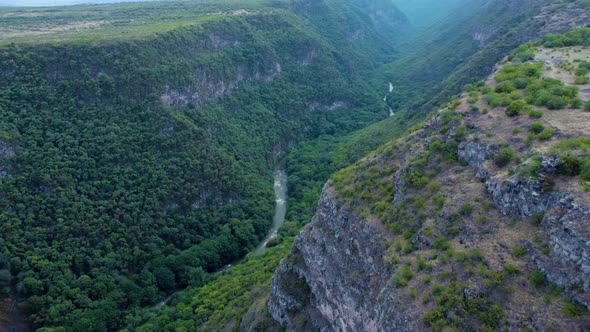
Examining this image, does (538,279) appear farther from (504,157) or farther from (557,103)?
(557,103)

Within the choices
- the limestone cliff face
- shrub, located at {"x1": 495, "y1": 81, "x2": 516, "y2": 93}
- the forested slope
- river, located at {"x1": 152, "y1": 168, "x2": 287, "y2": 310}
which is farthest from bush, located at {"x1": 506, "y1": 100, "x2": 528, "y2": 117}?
river, located at {"x1": 152, "y1": 168, "x2": 287, "y2": 310}

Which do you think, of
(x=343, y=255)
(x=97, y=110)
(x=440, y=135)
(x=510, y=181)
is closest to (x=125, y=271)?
(x=97, y=110)

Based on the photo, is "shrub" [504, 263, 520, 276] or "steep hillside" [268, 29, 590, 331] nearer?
"steep hillside" [268, 29, 590, 331]

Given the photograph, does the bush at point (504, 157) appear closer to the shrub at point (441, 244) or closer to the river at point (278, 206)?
the shrub at point (441, 244)

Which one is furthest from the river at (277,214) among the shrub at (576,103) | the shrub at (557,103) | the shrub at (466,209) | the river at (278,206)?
the shrub at (576,103)

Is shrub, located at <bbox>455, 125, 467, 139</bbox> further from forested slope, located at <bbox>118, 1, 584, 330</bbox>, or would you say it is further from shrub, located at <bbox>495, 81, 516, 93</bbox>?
forested slope, located at <bbox>118, 1, 584, 330</bbox>

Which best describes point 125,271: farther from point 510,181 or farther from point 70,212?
point 510,181

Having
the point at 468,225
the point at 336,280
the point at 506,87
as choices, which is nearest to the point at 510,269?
the point at 468,225
